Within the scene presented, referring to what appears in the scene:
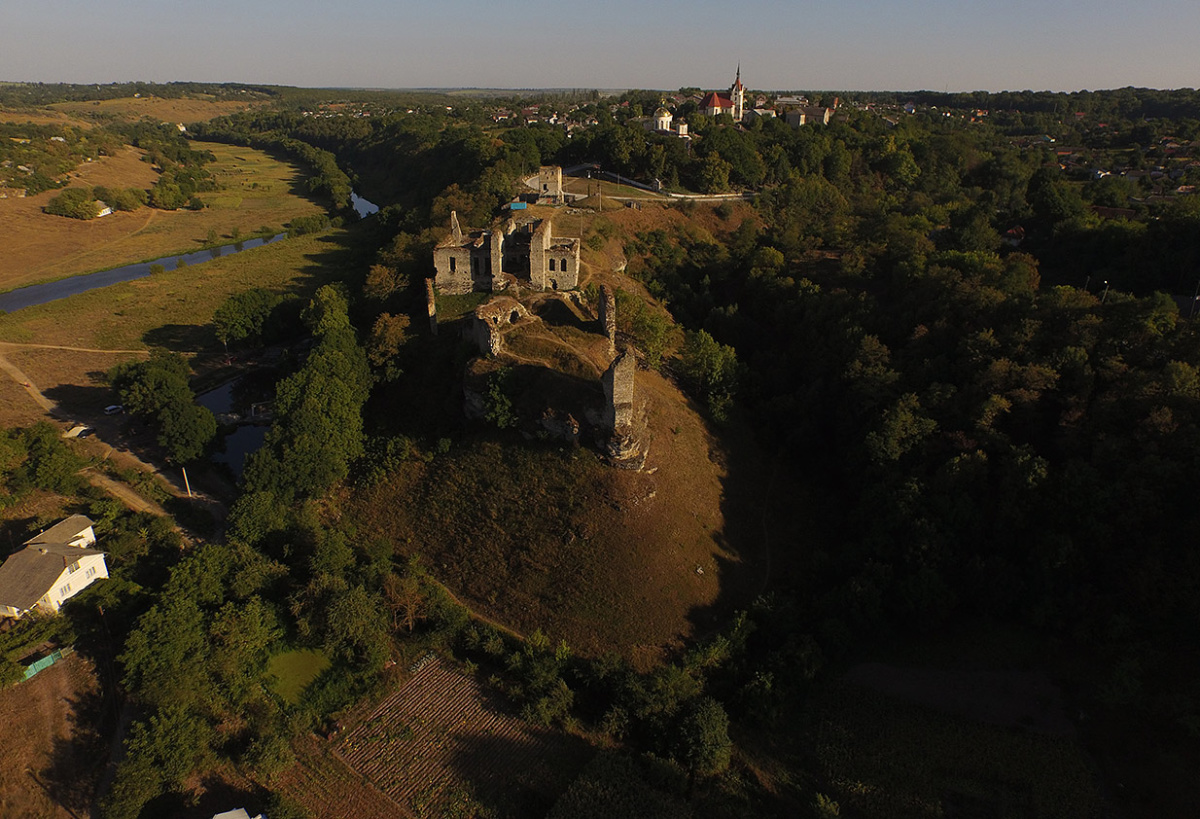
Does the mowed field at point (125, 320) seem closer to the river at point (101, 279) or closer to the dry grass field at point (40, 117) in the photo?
the river at point (101, 279)

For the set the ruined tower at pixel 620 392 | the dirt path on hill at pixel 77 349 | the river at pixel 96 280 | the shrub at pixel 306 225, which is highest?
the ruined tower at pixel 620 392

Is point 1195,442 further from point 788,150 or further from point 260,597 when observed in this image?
point 788,150

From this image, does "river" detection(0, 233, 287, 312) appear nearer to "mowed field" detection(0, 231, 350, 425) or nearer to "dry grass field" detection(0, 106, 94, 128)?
"mowed field" detection(0, 231, 350, 425)

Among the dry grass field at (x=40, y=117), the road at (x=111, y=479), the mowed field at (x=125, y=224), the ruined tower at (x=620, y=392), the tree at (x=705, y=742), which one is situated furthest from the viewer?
the dry grass field at (x=40, y=117)

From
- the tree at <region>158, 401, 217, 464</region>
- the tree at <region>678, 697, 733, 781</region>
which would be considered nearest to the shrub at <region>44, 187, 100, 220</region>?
the tree at <region>158, 401, 217, 464</region>

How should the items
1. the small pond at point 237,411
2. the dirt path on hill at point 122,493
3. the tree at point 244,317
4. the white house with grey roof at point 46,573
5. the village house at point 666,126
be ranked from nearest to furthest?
the white house with grey roof at point 46,573
the dirt path on hill at point 122,493
the small pond at point 237,411
the tree at point 244,317
the village house at point 666,126

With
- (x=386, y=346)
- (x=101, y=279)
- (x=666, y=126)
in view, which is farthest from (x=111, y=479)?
(x=666, y=126)

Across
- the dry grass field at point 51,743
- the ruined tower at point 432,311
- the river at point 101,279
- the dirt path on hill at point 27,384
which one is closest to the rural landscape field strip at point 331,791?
the dry grass field at point 51,743
